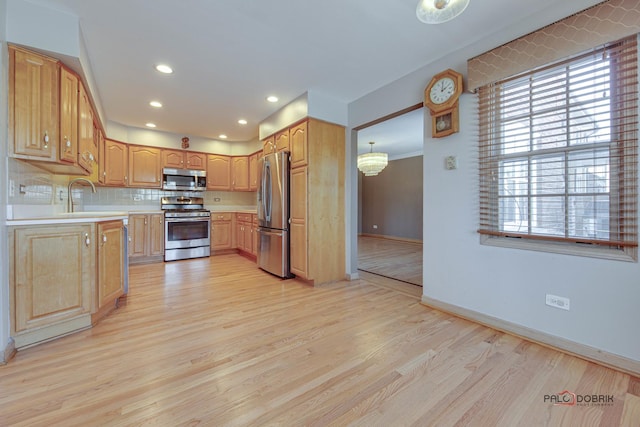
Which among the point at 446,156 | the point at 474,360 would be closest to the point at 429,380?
the point at 474,360

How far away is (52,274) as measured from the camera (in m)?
1.96

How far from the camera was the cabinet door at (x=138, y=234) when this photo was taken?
4.54 meters

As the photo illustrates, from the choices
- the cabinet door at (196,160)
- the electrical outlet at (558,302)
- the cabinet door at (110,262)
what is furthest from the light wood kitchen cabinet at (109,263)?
the electrical outlet at (558,302)

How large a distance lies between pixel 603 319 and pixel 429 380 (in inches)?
50.2

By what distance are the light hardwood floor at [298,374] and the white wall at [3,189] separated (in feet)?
0.85

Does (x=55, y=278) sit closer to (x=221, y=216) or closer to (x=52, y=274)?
(x=52, y=274)

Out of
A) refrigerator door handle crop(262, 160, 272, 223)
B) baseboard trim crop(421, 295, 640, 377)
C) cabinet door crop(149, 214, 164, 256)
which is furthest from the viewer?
cabinet door crop(149, 214, 164, 256)

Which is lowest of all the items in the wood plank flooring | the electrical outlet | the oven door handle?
the wood plank flooring

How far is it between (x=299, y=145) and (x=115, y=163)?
3.45 metres

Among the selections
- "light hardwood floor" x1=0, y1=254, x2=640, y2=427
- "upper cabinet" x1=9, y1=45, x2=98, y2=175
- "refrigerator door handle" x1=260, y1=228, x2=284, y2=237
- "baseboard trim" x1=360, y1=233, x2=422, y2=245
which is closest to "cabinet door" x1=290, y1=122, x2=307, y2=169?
"refrigerator door handle" x1=260, y1=228, x2=284, y2=237

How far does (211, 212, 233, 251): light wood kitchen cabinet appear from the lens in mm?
5358

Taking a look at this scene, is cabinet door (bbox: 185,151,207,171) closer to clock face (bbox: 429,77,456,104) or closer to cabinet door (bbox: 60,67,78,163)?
cabinet door (bbox: 60,67,78,163)

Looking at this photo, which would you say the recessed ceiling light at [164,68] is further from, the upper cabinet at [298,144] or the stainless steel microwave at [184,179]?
the stainless steel microwave at [184,179]

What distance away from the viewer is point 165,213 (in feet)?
15.7
